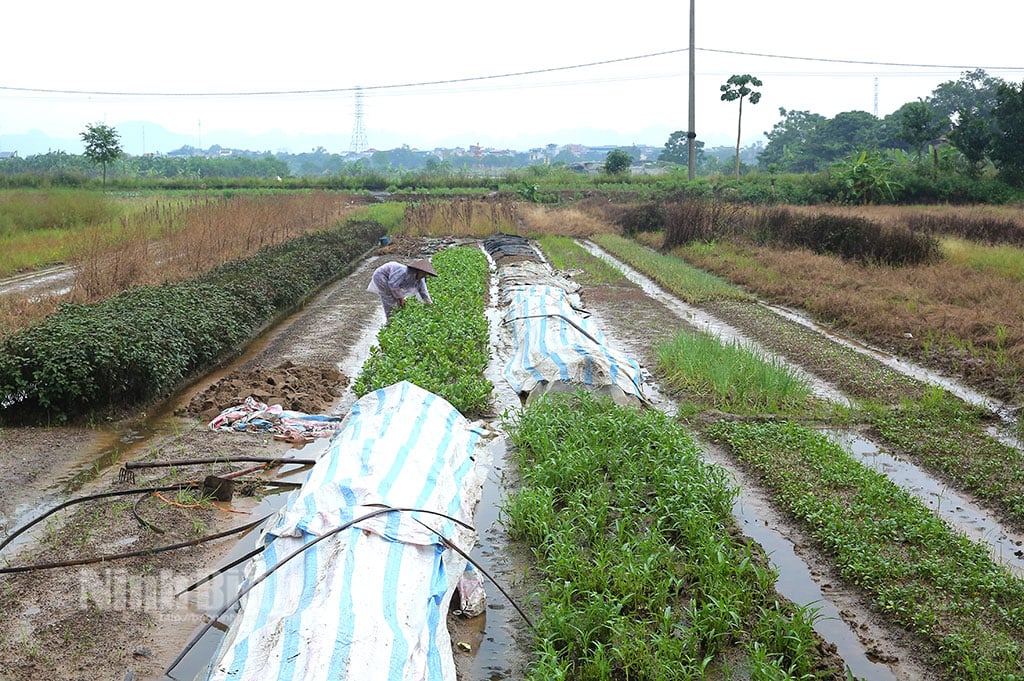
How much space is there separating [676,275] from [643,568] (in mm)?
13350

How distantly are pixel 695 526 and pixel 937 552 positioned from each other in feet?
4.52

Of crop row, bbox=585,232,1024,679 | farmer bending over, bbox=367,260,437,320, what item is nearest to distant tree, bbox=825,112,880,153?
farmer bending over, bbox=367,260,437,320

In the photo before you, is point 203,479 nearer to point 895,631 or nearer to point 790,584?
point 790,584

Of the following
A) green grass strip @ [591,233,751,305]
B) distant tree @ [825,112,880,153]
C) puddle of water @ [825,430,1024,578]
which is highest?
distant tree @ [825,112,880,153]

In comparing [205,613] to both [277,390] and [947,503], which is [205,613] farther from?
[947,503]

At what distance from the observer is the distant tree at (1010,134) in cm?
3206

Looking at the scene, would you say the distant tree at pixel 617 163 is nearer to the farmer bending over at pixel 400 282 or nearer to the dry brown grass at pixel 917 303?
the dry brown grass at pixel 917 303

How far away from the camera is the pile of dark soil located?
815 centimetres

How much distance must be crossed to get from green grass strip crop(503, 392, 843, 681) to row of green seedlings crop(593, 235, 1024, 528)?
1836mm

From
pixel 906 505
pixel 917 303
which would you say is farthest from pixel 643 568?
pixel 917 303

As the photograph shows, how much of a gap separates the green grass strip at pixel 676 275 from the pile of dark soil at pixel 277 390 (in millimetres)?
7731

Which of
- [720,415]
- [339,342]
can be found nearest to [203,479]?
[720,415]

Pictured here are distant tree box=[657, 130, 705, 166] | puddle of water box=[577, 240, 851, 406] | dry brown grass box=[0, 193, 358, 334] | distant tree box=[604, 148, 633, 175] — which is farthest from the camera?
distant tree box=[657, 130, 705, 166]

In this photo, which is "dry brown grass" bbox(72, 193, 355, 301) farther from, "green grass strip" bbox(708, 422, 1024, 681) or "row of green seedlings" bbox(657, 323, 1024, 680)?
"green grass strip" bbox(708, 422, 1024, 681)
